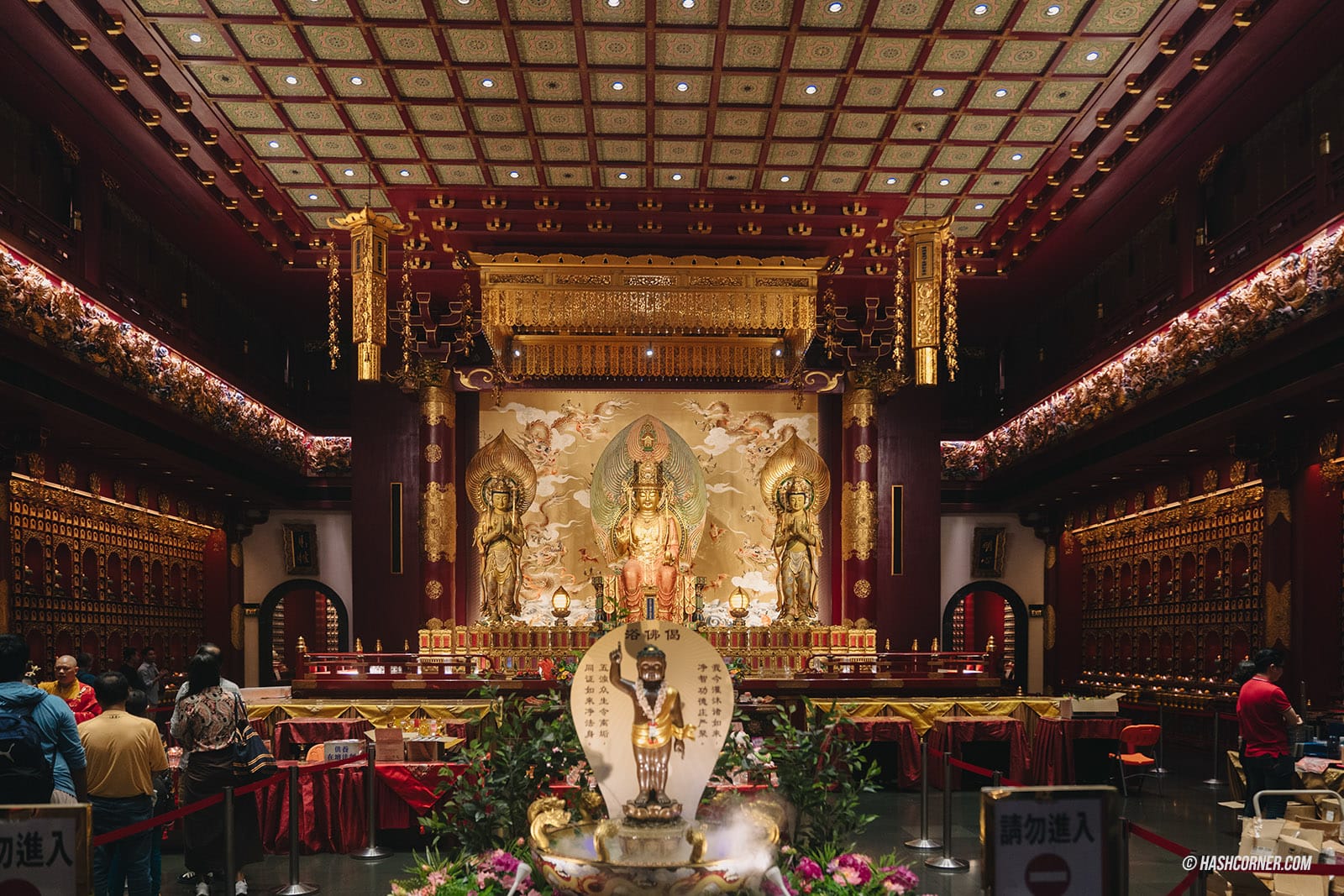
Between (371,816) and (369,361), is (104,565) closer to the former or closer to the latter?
(369,361)

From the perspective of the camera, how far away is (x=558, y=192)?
35.4 ft

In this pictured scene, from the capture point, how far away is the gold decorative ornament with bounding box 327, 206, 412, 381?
842 cm

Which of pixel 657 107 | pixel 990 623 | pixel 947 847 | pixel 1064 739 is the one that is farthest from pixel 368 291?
pixel 990 623

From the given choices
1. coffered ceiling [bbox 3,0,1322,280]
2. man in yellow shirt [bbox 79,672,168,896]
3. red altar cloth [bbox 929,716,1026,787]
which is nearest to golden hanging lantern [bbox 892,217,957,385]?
coffered ceiling [bbox 3,0,1322,280]

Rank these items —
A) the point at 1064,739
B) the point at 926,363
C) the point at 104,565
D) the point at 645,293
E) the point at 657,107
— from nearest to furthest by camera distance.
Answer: the point at 926,363 → the point at 1064,739 → the point at 657,107 → the point at 104,565 → the point at 645,293

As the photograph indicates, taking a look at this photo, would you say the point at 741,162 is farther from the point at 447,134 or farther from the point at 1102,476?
the point at 1102,476

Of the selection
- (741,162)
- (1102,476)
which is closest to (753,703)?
(741,162)

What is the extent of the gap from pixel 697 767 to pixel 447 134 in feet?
24.2

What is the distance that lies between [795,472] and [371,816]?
7348 mm

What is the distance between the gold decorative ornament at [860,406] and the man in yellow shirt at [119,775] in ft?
31.7

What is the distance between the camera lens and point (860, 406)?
43.3 ft

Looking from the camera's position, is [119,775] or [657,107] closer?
[119,775]

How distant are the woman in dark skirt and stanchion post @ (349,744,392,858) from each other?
1051 millimetres

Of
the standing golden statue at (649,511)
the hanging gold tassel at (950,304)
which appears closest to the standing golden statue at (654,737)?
the hanging gold tassel at (950,304)
